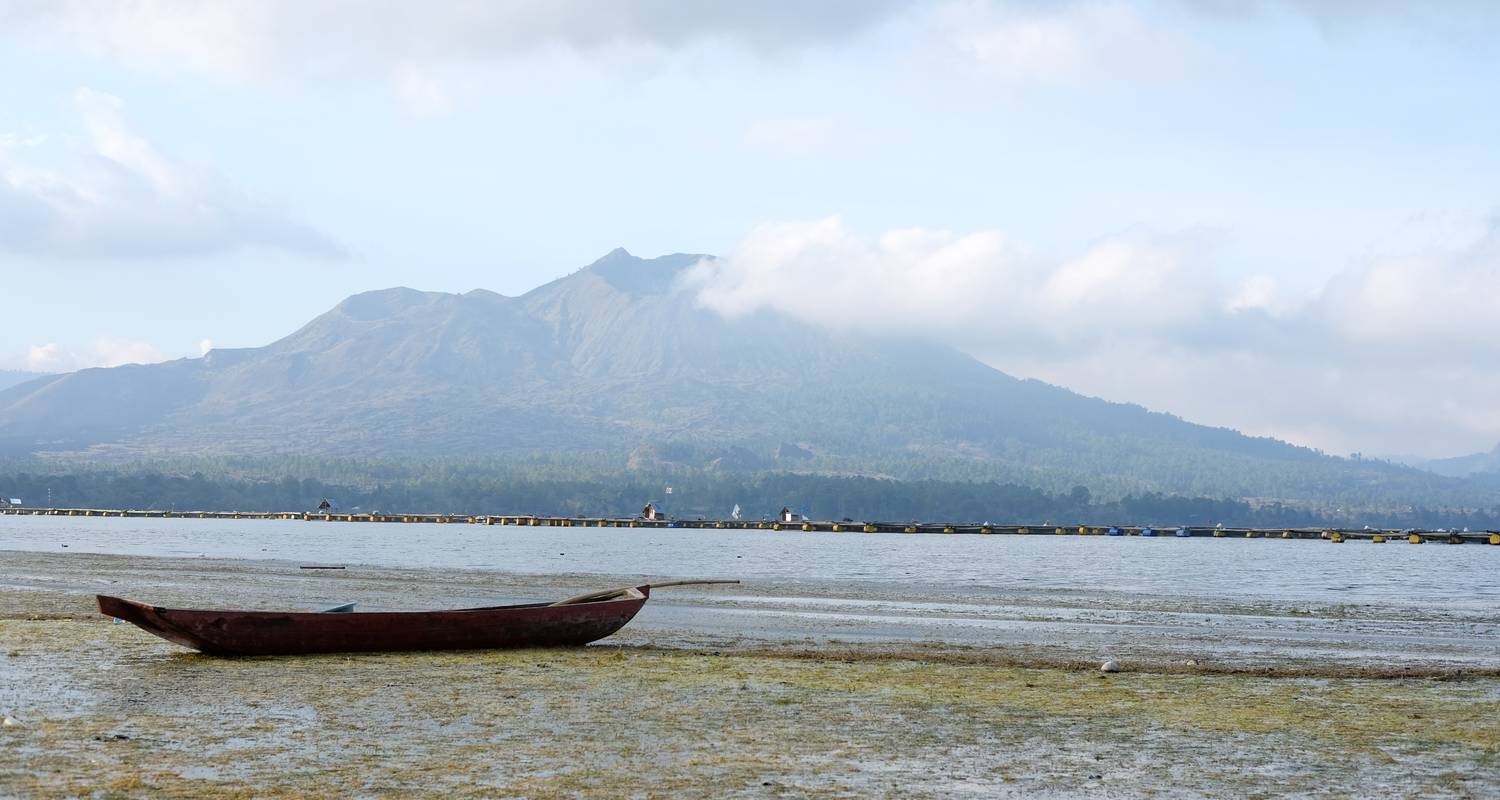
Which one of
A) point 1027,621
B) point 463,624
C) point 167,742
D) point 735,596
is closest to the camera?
point 167,742

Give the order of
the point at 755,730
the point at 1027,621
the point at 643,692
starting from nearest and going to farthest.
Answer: the point at 755,730, the point at 643,692, the point at 1027,621

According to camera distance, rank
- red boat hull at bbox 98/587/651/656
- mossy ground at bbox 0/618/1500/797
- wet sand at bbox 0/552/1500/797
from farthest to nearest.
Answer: red boat hull at bbox 98/587/651/656, wet sand at bbox 0/552/1500/797, mossy ground at bbox 0/618/1500/797

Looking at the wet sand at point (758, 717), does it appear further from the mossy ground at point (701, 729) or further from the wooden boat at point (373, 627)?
the wooden boat at point (373, 627)

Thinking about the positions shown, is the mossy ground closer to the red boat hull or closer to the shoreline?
the red boat hull

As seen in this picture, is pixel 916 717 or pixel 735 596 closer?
pixel 916 717

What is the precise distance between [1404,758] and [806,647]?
633 inches

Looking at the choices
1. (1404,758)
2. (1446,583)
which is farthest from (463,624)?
(1446,583)

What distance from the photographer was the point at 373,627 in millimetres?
28312

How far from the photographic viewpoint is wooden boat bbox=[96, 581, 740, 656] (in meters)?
26.7

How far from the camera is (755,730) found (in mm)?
19812

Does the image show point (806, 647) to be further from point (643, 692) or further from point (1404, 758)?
point (1404, 758)

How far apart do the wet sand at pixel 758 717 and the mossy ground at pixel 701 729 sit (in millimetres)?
64

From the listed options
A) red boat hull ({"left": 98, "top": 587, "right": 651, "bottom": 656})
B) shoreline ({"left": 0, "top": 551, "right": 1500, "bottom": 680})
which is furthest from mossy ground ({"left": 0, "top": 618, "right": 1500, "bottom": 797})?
shoreline ({"left": 0, "top": 551, "right": 1500, "bottom": 680})

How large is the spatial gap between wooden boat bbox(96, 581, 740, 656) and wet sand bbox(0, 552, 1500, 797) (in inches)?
18.0
